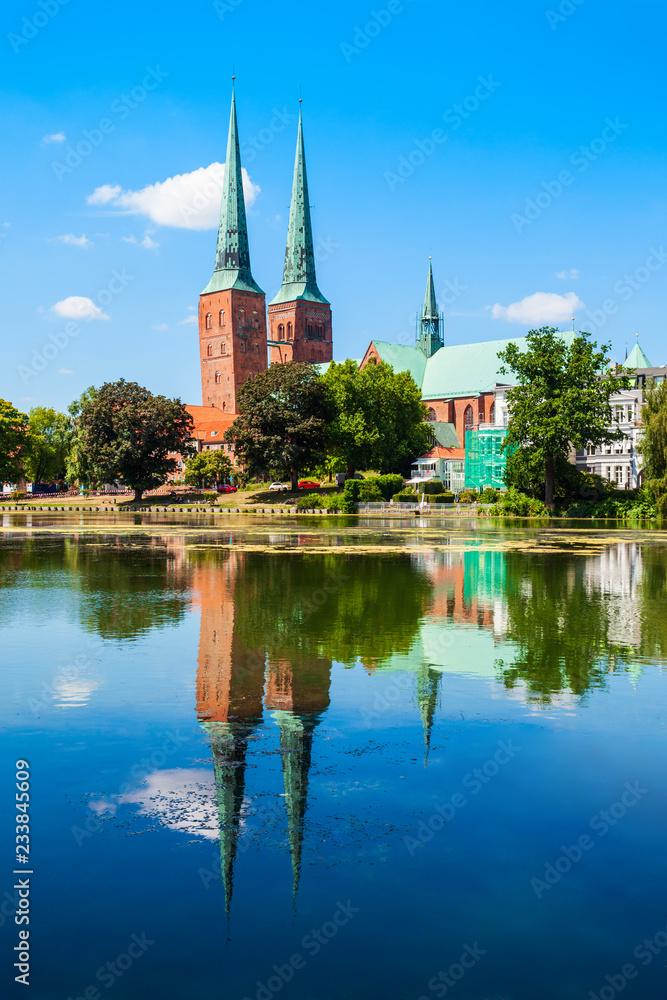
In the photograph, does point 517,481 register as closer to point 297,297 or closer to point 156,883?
point 156,883

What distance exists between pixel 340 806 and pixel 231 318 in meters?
150

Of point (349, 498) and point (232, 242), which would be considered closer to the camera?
point (349, 498)

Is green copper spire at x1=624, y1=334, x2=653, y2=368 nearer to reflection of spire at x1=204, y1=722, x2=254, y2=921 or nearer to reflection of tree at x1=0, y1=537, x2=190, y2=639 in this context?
reflection of tree at x1=0, y1=537, x2=190, y2=639

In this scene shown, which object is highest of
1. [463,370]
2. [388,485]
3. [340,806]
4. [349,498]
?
[463,370]

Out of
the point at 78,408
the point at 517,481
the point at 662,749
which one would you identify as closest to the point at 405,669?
the point at 662,749

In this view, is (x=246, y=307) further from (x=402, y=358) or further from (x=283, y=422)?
(x=283, y=422)

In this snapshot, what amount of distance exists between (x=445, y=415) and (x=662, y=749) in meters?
123

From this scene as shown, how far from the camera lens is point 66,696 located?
10.1 metres

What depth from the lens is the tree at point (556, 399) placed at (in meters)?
64.4

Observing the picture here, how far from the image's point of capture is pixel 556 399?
2579 inches

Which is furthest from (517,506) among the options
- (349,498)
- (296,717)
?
(296,717)

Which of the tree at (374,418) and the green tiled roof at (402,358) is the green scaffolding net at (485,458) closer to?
the tree at (374,418)

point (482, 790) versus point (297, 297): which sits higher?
point (297, 297)

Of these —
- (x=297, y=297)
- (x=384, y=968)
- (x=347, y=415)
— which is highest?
(x=297, y=297)
